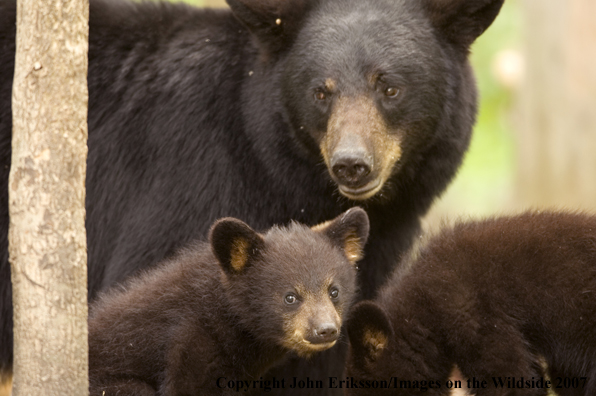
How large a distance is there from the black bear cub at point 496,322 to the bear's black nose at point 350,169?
72cm

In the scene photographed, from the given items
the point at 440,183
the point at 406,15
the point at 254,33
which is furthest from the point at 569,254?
the point at 254,33

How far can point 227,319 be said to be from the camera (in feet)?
14.6

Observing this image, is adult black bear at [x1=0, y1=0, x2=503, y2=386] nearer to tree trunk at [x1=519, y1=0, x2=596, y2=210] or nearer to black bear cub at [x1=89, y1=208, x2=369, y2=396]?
black bear cub at [x1=89, y1=208, x2=369, y2=396]

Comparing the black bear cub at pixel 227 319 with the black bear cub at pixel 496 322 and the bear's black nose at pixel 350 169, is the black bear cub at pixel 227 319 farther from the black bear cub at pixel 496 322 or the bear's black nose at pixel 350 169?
the bear's black nose at pixel 350 169

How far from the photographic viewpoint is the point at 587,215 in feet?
16.3

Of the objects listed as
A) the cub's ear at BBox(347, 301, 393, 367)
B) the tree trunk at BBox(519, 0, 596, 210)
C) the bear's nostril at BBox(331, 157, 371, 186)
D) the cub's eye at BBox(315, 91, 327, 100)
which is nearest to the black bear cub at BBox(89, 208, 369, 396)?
the cub's ear at BBox(347, 301, 393, 367)

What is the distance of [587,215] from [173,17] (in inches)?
125

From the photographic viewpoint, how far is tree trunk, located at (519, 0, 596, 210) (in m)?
11.8

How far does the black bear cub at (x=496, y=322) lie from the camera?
14.5ft

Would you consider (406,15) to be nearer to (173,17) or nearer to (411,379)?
(173,17)

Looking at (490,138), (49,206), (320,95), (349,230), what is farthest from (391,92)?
(490,138)

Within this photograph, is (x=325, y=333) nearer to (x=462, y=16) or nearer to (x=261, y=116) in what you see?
(x=261, y=116)

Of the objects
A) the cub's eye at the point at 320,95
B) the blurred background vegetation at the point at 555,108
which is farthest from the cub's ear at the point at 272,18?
the blurred background vegetation at the point at 555,108

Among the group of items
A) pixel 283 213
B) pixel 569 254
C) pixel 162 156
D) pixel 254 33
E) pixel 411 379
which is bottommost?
pixel 411 379
